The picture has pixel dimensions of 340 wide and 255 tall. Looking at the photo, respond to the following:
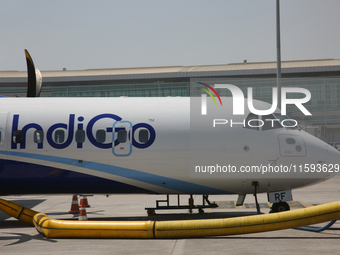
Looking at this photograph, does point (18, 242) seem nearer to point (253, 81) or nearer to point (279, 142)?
point (279, 142)

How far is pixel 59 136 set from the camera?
41.4 ft

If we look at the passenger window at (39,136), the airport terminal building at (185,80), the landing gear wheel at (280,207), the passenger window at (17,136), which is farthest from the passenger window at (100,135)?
the airport terminal building at (185,80)

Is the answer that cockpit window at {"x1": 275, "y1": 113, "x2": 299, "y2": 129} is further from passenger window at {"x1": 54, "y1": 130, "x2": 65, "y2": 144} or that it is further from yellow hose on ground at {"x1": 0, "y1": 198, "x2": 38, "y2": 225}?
yellow hose on ground at {"x1": 0, "y1": 198, "x2": 38, "y2": 225}

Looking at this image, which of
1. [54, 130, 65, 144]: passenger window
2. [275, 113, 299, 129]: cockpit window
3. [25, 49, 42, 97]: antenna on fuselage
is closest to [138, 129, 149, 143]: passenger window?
[54, 130, 65, 144]: passenger window

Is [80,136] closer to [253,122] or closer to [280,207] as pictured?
[253,122]

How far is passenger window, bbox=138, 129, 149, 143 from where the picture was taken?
495 inches

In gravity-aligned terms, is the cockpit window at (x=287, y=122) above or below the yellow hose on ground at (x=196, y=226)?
above

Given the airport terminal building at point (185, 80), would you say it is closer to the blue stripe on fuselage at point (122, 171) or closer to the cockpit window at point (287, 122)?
the cockpit window at point (287, 122)

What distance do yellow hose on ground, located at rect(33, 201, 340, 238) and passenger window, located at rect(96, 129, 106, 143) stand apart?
302 centimetres

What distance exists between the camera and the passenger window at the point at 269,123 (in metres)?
12.7

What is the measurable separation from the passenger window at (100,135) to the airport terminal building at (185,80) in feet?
215

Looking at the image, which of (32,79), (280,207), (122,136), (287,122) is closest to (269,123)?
(287,122)

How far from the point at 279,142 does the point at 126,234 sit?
5.64 m

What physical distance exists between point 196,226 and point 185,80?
72502 mm
